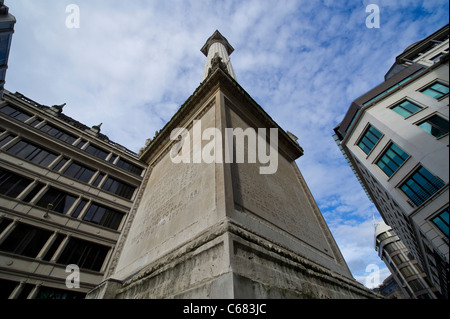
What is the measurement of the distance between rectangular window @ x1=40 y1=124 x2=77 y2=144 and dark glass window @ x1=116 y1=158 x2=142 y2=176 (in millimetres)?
5367

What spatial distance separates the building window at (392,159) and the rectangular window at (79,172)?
2940 centimetres

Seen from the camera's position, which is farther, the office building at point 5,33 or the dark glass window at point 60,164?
the dark glass window at point 60,164

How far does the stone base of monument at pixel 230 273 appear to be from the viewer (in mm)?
2790

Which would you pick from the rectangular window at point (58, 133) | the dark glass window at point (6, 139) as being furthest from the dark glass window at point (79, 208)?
the dark glass window at point (6, 139)

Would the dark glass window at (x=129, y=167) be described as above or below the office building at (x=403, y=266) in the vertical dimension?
above

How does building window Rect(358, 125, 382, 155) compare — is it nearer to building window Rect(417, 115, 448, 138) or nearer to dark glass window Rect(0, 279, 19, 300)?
building window Rect(417, 115, 448, 138)

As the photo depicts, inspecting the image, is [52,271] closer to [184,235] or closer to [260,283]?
[184,235]

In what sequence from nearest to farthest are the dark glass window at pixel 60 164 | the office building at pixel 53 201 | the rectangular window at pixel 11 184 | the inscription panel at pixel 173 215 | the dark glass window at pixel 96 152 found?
1. the inscription panel at pixel 173 215
2. the office building at pixel 53 201
3. the rectangular window at pixel 11 184
4. the dark glass window at pixel 60 164
5. the dark glass window at pixel 96 152

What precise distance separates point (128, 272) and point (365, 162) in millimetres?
23740

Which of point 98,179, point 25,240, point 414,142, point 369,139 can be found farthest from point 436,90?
point 25,240

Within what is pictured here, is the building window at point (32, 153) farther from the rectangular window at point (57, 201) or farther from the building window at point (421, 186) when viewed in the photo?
the building window at point (421, 186)

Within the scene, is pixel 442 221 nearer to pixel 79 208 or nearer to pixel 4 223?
pixel 79 208
